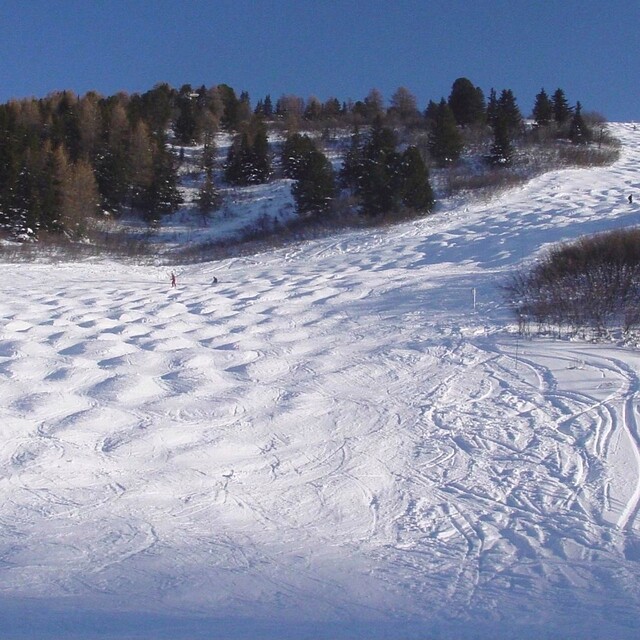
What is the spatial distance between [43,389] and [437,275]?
382 inches

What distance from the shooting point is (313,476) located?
543 centimetres

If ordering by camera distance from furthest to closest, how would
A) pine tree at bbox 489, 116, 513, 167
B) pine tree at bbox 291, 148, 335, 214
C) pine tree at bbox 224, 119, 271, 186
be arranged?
pine tree at bbox 224, 119, 271, 186
pine tree at bbox 489, 116, 513, 167
pine tree at bbox 291, 148, 335, 214

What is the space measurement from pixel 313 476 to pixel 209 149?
38.4m

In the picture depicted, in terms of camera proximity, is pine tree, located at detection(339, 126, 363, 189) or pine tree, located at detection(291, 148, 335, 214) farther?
pine tree, located at detection(339, 126, 363, 189)

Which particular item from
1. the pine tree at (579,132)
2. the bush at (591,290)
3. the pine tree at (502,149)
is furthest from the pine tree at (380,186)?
the bush at (591,290)

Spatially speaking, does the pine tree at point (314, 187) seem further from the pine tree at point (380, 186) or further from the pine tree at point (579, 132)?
the pine tree at point (579, 132)

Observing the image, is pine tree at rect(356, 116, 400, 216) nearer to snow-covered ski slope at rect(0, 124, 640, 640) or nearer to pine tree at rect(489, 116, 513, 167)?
pine tree at rect(489, 116, 513, 167)

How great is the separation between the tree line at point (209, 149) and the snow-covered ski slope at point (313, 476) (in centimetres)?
1813

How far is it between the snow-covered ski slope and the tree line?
18.1 meters

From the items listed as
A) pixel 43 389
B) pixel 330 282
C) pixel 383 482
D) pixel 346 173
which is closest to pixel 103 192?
pixel 346 173

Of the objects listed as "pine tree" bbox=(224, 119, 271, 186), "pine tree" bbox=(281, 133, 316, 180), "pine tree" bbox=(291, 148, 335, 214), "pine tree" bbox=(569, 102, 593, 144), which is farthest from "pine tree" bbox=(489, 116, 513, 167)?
"pine tree" bbox=(224, 119, 271, 186)

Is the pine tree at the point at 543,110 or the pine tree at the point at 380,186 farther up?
the pine tree at the point at 543,110

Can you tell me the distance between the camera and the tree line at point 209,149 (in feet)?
90.6

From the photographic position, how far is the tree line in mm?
27625
